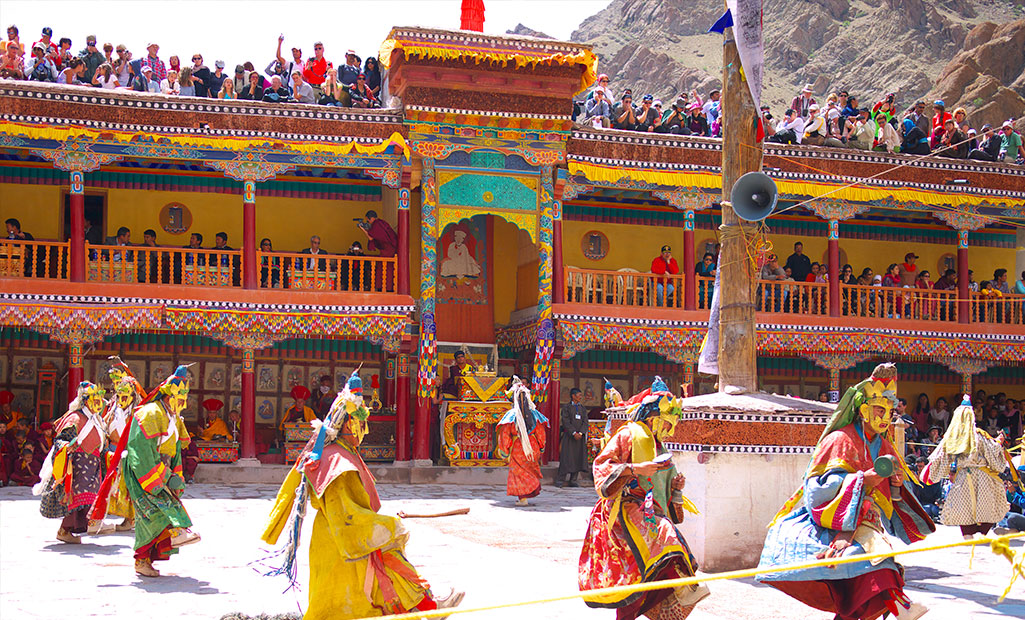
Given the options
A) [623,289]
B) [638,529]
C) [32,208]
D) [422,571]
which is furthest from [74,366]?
[638,529]

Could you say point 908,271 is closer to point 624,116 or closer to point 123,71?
point 624,116

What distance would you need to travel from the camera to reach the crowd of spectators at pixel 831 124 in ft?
67.0

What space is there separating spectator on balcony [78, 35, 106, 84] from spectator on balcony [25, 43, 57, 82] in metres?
0.58

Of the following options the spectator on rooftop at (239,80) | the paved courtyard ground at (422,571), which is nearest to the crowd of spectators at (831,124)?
the spectator on rooftop at (239,80)

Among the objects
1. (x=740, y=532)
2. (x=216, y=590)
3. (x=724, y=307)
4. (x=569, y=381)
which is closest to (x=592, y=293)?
(x=569, y=381)

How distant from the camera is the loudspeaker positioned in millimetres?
9898

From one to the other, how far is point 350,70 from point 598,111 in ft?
14.6

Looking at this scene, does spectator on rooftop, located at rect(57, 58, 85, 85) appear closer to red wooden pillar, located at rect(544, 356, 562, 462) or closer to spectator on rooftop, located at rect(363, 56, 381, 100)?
spectator on rooftop, located at rect(363, 56, 381, 100)

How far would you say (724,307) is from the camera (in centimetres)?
1070

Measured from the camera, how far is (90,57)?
62.4 ft

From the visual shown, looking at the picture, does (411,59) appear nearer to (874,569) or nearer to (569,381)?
(569,381)

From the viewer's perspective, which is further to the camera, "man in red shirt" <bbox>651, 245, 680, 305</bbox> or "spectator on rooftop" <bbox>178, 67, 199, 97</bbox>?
"man in red shirt" <bbox>651, 245, 680, 305</bbox>

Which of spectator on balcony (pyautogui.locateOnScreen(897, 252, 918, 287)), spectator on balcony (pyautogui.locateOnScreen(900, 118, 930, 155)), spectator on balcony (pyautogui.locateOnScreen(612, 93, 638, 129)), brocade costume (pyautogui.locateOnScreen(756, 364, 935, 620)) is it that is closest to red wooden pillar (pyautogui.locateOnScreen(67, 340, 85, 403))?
spectator on balcony (pyautogui.locateOnScreen(612, 93, 638, 129))

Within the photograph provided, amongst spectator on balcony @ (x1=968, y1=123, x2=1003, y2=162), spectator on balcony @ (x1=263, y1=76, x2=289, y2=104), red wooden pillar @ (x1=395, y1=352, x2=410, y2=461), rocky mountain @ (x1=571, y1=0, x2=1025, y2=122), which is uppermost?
rocky mountain @ (x1=571, y1=0, x2=1025, y2=122)
